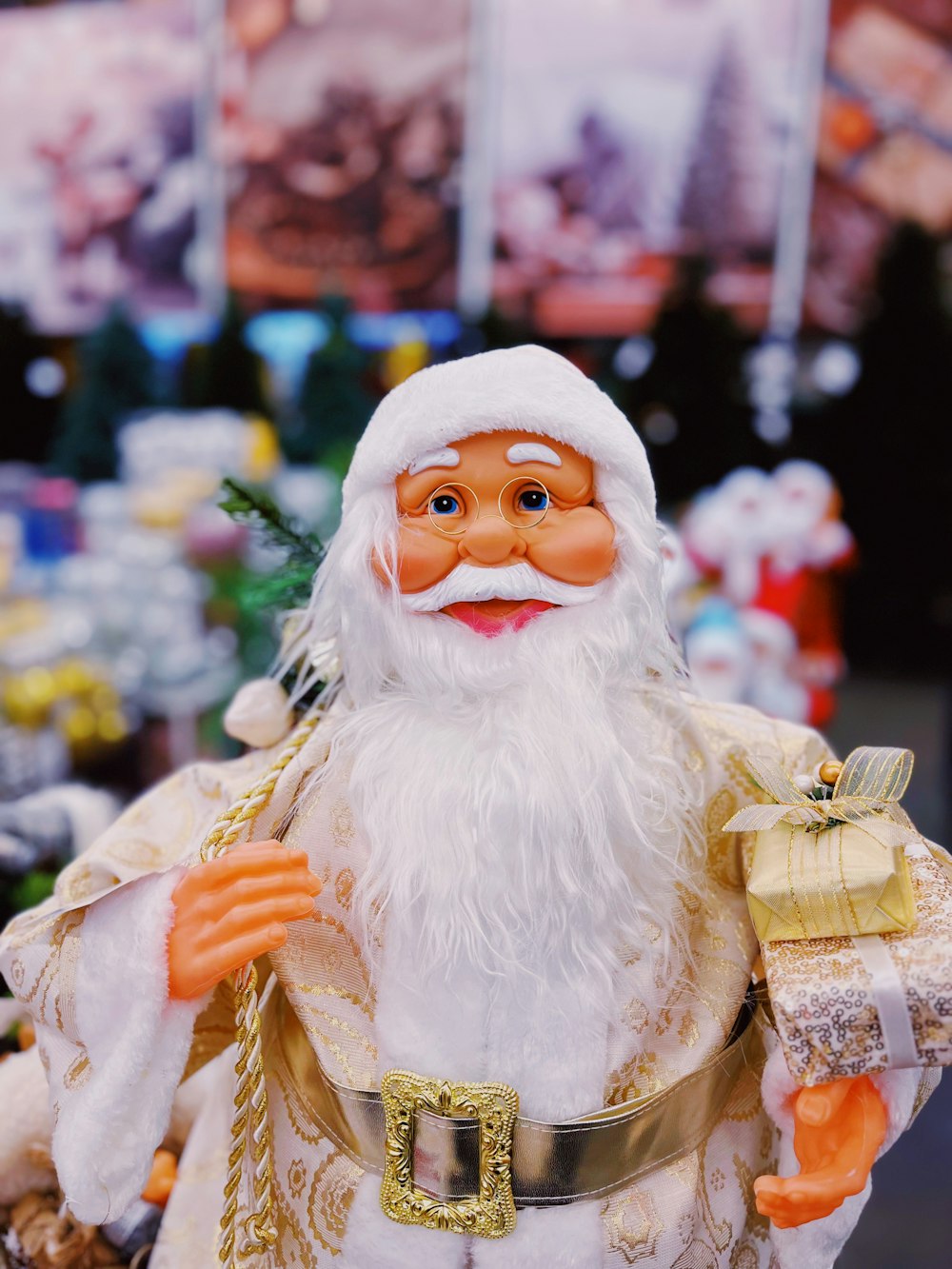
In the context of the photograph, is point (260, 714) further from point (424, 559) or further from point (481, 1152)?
point (481, 1152)

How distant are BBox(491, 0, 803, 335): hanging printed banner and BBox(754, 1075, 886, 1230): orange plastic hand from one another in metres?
5.69

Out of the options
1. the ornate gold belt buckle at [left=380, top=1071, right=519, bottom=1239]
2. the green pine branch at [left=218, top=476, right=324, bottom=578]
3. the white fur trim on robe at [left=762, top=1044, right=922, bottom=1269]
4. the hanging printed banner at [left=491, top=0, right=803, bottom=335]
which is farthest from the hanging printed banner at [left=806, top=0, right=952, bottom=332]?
the ornate gold belt buckle at [left=380, top=1071, right=519, bottom=1239]

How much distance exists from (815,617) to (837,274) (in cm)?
371

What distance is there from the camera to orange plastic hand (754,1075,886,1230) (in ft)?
3.02

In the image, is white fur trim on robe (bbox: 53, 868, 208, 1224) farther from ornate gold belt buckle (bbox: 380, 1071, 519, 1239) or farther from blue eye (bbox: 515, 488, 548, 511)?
blue eye (bbox: 515, 488, 548, 511)

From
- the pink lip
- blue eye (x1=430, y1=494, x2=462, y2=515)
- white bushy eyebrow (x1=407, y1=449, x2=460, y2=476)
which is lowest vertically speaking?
the pink lip

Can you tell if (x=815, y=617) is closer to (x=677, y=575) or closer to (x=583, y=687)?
(x=677, y=575)

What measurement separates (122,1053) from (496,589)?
21.7 inches

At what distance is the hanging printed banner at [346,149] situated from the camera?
665cm

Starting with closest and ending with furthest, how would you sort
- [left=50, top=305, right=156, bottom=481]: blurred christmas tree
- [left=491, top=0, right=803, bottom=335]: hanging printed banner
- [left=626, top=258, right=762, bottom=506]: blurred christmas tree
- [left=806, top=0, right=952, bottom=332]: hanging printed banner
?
[left=626, top=258, right=762, bottom=506]: blurred christmas tree
[left=50, top=305, right=156, bottom=481]: blurred christmas tree
[left=806, top=0, right=952, bottom=332]: hanging printed banner
[left=491, top=0, right=803, bottom=335]: hanging printed banner

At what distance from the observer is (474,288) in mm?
6715

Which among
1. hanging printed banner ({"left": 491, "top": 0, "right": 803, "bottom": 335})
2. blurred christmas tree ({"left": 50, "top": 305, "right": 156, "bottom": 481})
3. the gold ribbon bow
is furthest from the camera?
hanging printed banner ({"left": 491, "top": 0, "right": 803, "bottom": 335})

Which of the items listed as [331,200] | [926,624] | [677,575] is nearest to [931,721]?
[926,624]

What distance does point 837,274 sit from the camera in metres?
6.30
